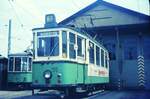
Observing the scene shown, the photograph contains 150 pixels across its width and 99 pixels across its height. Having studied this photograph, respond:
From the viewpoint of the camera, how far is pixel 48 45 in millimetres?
11695

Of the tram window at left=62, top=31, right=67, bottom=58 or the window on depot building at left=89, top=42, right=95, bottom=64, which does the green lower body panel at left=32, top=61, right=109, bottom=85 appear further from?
the window on depot building at left=89, top=42, right=95, bottom=64

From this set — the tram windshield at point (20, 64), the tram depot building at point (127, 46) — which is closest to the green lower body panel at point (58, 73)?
the tram windshield at point (20, 64)

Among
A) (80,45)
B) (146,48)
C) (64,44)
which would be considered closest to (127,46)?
(146,48)

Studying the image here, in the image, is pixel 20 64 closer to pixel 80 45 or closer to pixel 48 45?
pixel 80 45

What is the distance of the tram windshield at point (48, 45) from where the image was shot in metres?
11.6

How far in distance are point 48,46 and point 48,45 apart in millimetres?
40

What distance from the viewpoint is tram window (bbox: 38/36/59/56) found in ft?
37.9

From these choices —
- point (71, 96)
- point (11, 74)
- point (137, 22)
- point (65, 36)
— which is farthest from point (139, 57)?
point (65, 36)

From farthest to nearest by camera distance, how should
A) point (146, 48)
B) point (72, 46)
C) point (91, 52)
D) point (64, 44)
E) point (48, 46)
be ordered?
1. point (146, 48)
2. point (91, 52)
3. point (72, 46)
4. point (48, 46)
5. point (64, 44)

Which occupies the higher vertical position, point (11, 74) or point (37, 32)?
point (37, 32)

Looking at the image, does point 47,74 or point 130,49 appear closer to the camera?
point 47,74

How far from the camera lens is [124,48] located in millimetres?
24609

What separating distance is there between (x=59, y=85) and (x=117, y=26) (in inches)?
552

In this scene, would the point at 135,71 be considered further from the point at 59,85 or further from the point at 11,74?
the point at 59,85
